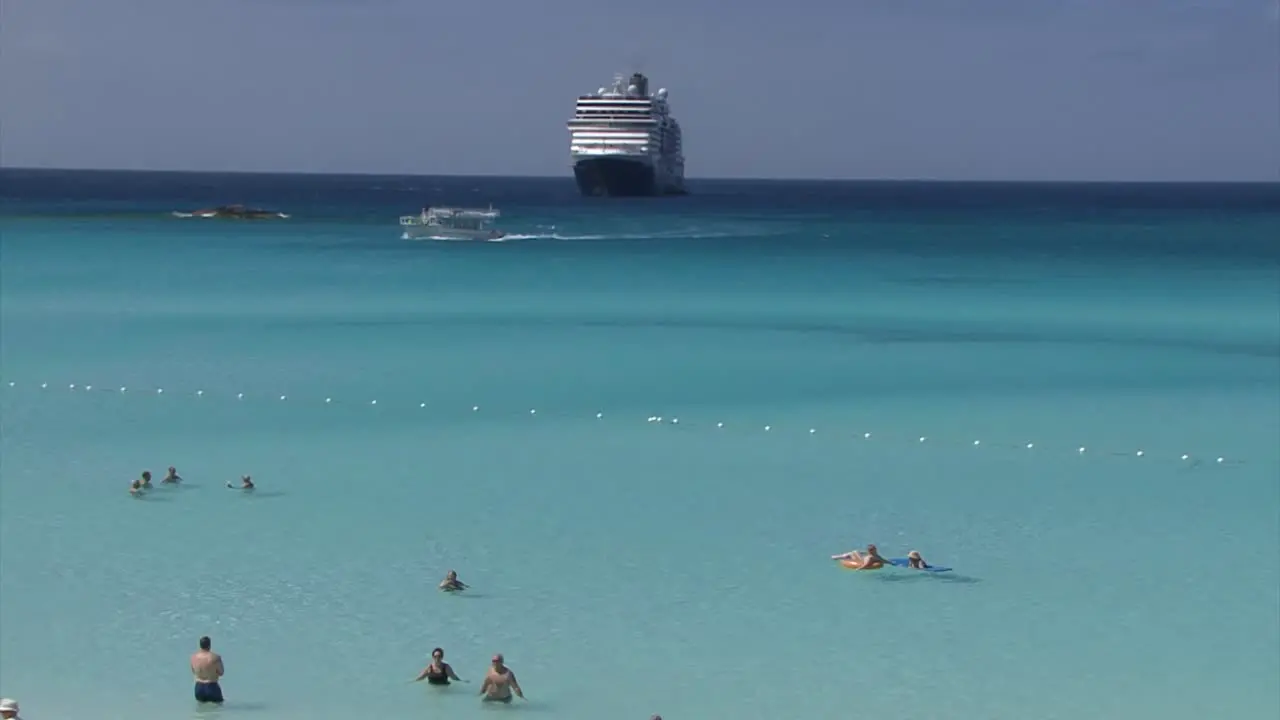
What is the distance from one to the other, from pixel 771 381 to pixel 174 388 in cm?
1141

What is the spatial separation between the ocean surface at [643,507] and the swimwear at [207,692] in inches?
6.4

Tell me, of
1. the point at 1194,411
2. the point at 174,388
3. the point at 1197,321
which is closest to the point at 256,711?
the point at 174,388

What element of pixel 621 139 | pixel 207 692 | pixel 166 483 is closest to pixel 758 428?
pixel 166 483

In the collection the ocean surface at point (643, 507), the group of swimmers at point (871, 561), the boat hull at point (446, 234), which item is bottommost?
the boat hull at point (446, 234)

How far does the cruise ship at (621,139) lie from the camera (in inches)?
4872

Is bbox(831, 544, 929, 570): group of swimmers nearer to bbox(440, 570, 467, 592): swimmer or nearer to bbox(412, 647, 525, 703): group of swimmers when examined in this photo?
bbox(440, 570, 467, 592): swimmer

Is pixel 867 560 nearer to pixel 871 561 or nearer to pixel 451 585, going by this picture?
pixel 871 561

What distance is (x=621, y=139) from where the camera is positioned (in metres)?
126

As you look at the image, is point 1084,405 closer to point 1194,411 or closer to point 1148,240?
point 1194,411

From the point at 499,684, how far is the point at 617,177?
11566cm

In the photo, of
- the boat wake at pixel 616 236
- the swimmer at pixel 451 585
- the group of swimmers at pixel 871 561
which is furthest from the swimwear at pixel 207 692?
the boat wake at pixel 616 236

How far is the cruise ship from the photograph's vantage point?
4872 inches

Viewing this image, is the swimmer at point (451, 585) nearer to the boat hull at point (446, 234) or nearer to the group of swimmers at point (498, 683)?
the group of swimmers at point (498, 683)

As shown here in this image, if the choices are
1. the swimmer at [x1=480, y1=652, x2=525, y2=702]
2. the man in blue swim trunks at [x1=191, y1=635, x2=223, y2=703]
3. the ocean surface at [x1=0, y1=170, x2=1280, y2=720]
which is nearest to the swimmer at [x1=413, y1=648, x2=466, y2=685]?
the ocean surface at [x1=0, y1=170, x2=1280, y2=720]
